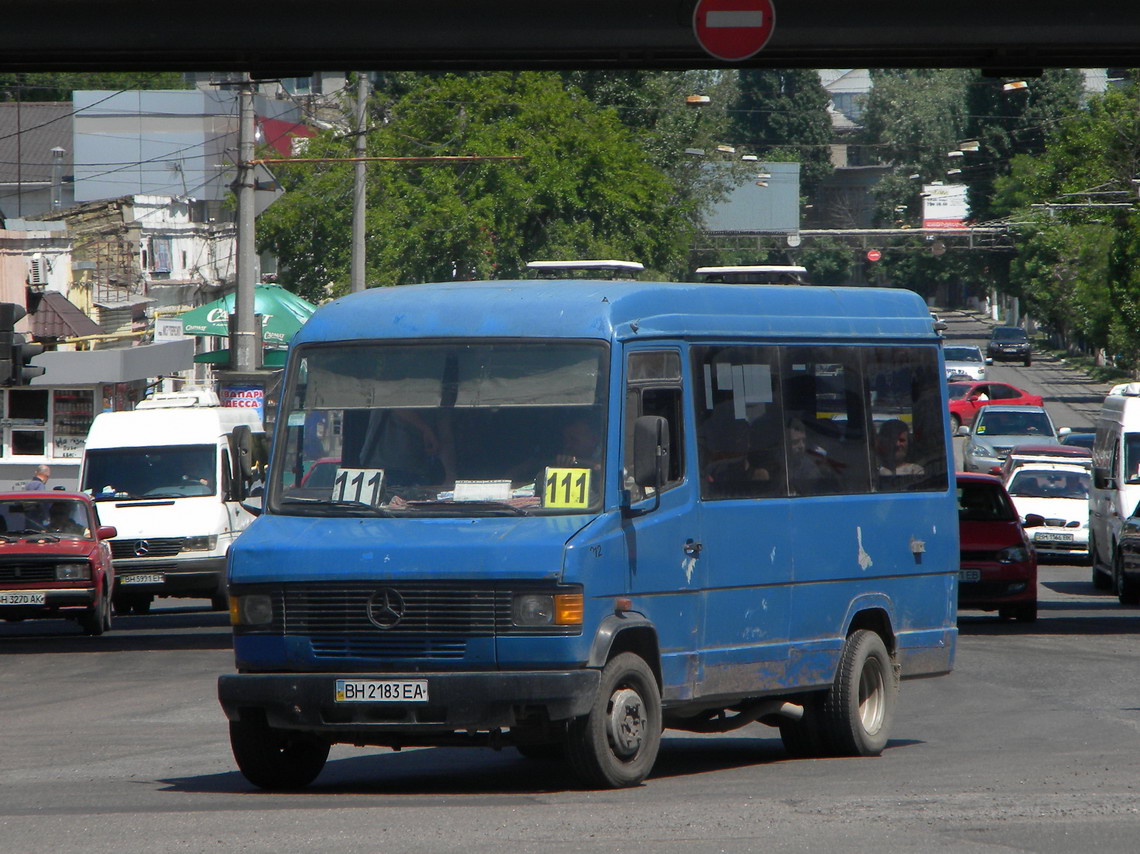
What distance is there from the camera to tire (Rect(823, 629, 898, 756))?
1083cm

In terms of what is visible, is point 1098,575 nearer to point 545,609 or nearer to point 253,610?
point 545,609

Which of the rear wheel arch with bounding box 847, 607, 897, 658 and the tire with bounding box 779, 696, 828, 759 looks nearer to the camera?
the tire with bounding box 779, 696, 828, 759

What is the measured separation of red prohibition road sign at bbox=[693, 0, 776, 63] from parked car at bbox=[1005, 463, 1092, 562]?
1494cm

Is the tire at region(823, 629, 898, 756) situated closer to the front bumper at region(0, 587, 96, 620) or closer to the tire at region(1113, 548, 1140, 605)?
the front bumper at region(0, 587, 96, 620)

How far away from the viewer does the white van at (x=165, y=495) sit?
2333 centimetres

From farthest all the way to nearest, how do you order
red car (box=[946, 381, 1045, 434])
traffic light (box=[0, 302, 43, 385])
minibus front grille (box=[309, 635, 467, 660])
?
red car (box=[946, 381, 1045, 434]) < traffic light (box=[0, 302, 43, 385]) < minibus front grille (box=[309, 635, 467, 660])

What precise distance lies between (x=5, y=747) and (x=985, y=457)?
3254 cm

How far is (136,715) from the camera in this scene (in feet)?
46.0

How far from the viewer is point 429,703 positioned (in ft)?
28.7

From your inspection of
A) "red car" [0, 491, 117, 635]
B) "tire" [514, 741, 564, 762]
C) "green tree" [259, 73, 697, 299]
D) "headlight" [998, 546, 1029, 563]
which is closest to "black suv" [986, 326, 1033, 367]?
"green tree" [259, 73, 697, 299]

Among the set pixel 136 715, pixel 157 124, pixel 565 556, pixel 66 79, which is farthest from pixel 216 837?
pixel 66 79

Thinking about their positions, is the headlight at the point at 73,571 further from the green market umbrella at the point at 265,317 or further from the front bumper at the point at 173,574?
the green market umbrella at the point at 265,317

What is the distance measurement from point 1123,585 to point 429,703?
56.0ft

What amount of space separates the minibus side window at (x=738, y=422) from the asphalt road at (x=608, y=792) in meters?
1.57
